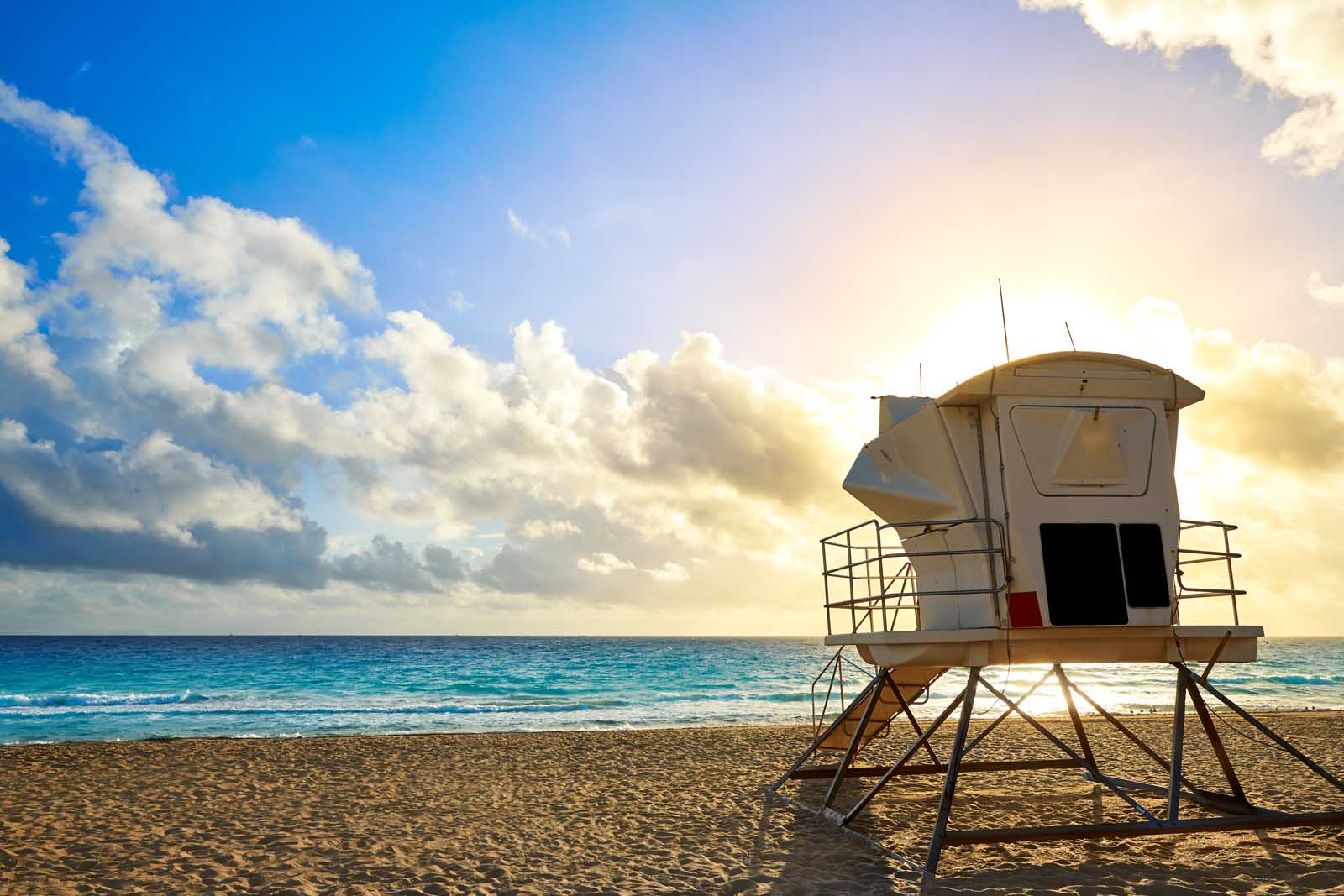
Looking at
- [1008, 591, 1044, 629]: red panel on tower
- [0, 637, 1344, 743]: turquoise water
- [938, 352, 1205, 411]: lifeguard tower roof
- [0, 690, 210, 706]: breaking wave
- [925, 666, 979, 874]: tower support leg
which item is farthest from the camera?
[0, 690, 210, 706]: breaking wave

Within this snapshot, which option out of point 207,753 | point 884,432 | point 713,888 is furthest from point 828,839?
point 207,753

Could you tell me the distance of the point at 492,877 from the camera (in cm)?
848

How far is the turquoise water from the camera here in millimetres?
28750

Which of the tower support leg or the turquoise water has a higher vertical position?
the tower support leg

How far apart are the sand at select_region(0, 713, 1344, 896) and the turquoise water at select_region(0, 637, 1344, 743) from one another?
2703mm

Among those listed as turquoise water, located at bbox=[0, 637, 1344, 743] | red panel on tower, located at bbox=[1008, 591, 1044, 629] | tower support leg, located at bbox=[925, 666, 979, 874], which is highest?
red panel on tower, located at bbox=[1008, 591, 1044, 629]

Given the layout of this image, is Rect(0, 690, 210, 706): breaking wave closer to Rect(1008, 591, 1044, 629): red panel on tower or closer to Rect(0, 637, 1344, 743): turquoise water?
Rect(0, 637, 1344, 743): turquoise water

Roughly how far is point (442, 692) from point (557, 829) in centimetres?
3711

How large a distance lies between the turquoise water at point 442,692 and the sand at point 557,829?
8.87 ft

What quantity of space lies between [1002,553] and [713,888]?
4203 mm

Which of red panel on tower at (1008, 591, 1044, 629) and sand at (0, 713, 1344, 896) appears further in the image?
red panel on tower at (1008, 591, 1044, 629)

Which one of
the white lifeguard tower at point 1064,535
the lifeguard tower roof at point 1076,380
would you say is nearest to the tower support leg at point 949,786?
the white lifeguard tower at point 1064,535

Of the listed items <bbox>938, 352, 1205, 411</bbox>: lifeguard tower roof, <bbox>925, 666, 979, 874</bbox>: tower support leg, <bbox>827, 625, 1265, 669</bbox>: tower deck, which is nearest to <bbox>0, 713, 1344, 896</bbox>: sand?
<bbox>925, 666, 979, 874</bbox>: tower support leg

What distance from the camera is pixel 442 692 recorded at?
45.4 m
